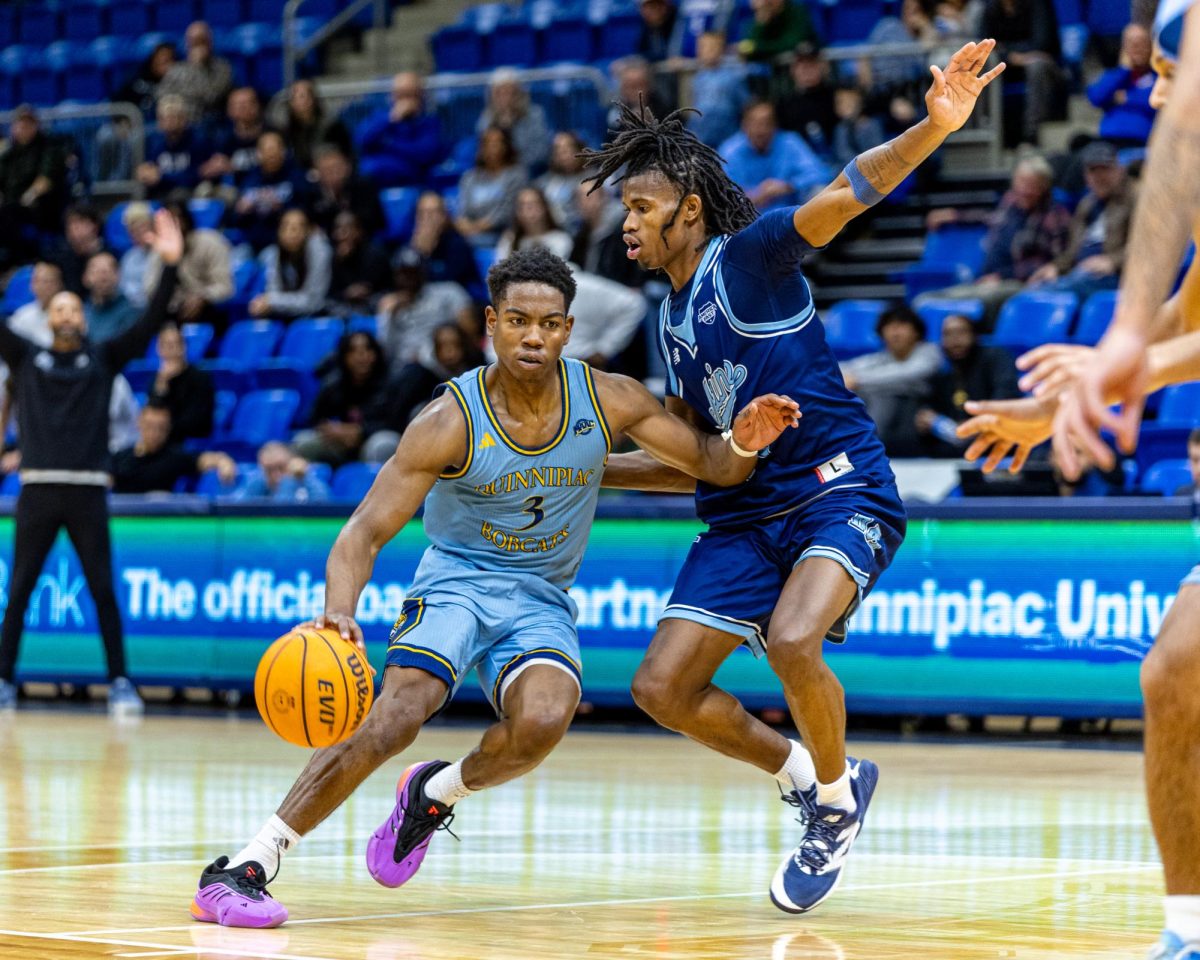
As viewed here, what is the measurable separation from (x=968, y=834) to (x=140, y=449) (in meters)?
8.95

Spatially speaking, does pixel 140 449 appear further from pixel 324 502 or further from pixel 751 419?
pixel 751 419

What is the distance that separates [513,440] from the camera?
5.99 m

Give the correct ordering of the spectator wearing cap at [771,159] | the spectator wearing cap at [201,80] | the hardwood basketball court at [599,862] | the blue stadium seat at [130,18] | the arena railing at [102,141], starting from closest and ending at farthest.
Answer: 1. the hardwood basketball court at [599,862]
2. the spectator wearing cap at [771,159]
3. the spectator wearing cap at [201,80]
4. the arena railing at [102,141]
5. the blue stadium seat at [130,18]

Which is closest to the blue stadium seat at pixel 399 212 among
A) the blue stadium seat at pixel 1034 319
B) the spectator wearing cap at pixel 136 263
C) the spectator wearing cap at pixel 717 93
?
the spectator wearing cap at pixel 136 263

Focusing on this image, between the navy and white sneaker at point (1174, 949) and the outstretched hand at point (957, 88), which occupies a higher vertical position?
the outstretched hand at point (957, 88)

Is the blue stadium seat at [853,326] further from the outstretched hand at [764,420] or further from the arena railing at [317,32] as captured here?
the outstretched hand at [764,420]

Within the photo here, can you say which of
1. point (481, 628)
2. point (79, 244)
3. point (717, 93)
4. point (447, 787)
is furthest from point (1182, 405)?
point (79, 244)

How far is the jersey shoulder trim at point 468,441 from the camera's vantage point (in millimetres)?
5922

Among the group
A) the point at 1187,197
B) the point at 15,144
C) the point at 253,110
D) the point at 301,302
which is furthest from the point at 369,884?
the point at 15,144

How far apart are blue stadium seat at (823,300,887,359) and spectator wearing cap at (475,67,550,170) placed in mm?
3285

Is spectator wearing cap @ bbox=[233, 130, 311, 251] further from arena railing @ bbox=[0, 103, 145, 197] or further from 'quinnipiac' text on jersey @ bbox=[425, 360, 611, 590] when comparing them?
'quinnipiac' text on jersey @ bbox=[425, 360, 611, 590]

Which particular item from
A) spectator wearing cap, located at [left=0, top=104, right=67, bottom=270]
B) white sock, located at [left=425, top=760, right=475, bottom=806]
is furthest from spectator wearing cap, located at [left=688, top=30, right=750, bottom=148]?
white sock, located at [left=425, top=760, right=475, bottom=806]

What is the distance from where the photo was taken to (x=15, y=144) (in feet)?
66.7

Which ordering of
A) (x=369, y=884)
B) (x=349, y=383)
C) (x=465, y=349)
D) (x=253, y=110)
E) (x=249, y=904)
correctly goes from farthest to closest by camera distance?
(x=253, y=110) → (x=349, y=383) → (x=465, y=349) → (x=369, y=884) → (x=249, y=904)
